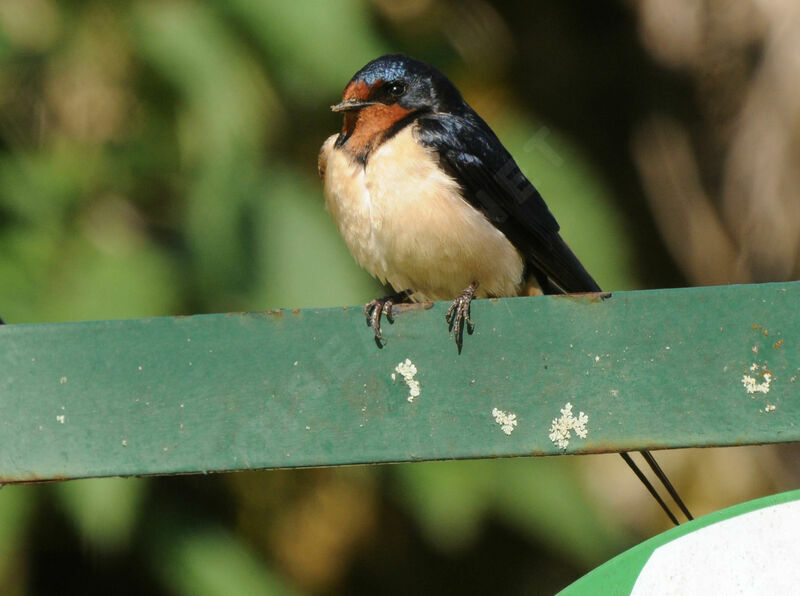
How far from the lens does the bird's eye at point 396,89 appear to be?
6.80 ft

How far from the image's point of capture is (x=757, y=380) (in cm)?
107

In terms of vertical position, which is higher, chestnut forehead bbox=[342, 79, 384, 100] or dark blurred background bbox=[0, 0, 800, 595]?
chestnut forehead bbox=[342, 79, 384, 100]

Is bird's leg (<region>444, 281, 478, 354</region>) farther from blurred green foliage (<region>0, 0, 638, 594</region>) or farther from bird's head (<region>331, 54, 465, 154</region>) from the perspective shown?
blurred green foliage (<region>0, 0, 638, 594</region>)

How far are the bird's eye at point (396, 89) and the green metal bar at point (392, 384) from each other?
996 millimetres

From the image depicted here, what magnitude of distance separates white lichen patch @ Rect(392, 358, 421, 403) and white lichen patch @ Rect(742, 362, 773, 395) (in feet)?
1.03

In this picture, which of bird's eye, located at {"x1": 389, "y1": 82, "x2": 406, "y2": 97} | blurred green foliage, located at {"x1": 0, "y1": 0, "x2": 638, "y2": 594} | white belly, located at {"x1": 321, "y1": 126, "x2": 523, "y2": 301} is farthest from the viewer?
blurred green foliage, located at {"x1": 0, "y1": 0, "x2": 638, "y2": 594}

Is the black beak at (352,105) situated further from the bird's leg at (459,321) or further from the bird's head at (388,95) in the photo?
the bird's leg at (459,321)

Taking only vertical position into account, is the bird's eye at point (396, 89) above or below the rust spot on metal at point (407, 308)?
below

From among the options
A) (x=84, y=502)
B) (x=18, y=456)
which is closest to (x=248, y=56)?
(x=84, y=502)

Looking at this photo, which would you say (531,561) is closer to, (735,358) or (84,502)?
(84,502)

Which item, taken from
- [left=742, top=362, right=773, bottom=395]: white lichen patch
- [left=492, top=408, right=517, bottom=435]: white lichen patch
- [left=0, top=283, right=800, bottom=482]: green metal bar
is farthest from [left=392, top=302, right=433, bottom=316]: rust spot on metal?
[left=742, top=362, right=773, bottom=395]: white lichen patch

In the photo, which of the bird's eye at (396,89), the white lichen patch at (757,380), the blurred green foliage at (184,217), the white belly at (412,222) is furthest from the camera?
the blurred green foliage at (184,217)

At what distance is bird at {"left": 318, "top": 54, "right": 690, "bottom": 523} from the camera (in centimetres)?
195

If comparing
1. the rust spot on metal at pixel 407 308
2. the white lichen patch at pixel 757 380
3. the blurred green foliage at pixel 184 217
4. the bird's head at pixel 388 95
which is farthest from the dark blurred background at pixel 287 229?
the white lichen patch at pixel 757 380
